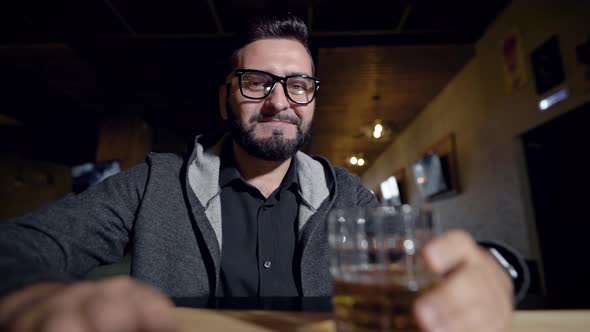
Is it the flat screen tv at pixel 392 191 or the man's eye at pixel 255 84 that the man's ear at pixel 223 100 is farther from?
the flat screen tv at pixel 392 191

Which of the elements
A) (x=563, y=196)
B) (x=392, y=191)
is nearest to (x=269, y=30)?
(x=563, y=196)

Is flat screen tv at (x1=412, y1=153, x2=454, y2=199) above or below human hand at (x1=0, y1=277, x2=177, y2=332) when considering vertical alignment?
above

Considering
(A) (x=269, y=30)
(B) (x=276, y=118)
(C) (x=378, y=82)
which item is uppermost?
(C) (x=378, y=82)

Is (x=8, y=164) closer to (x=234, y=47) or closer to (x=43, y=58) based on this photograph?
(x=43, y=58)

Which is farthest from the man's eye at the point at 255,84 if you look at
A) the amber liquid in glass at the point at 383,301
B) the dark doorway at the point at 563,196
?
the dark doorway at the point at 563,196

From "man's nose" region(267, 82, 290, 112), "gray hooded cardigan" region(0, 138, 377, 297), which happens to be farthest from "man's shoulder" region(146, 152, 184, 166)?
"man's nose" region(267, 82, 290, 112)

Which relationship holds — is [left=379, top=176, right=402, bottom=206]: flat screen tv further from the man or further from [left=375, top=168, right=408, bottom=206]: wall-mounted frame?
the man

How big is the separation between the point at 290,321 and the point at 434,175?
4.72 meters

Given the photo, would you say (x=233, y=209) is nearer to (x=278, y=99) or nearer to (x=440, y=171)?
(x=278, y=99)

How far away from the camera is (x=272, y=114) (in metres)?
1.30

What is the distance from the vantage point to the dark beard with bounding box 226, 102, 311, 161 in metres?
1.28

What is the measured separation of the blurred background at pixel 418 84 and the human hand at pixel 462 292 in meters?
0.45

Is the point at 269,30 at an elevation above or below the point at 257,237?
above

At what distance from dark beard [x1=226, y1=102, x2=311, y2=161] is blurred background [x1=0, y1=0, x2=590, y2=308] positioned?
210 mm
